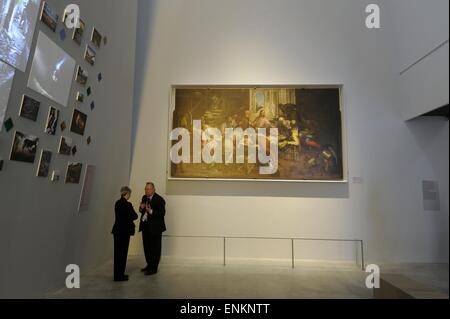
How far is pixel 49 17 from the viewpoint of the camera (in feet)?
12.4

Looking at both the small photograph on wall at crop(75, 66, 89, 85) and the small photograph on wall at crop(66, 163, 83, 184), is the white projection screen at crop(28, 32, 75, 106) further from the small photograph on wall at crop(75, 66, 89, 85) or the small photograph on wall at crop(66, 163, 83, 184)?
the small photograph on wall at crop(66, 163, 83, 184)

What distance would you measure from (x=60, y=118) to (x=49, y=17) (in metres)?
1.36

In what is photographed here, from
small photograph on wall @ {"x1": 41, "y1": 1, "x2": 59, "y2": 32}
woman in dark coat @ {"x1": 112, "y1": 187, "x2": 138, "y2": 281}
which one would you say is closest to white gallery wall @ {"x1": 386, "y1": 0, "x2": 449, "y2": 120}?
woman in dark coat @ {"x1": 112, "y1": 187, "x2": 138, "y2": 281}

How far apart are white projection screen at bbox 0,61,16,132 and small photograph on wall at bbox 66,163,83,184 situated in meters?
1.44

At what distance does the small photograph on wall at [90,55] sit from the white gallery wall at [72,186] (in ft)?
0.31

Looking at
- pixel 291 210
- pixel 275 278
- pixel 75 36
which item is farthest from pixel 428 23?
pixel 75 36

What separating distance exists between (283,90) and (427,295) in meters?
4.96

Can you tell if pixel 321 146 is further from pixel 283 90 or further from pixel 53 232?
pixel 53 232

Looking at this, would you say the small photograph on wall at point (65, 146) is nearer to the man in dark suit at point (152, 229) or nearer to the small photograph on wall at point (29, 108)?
the small photograph on wall at point (29, 108)

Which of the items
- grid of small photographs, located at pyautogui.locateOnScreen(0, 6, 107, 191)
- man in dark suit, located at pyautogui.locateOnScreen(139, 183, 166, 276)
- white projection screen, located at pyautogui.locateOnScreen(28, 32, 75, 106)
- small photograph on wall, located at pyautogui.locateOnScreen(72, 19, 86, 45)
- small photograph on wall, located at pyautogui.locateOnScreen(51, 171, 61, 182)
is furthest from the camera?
man in dark suit, located at pyautogui.locateOnScreen(139, 183, 166, 276)

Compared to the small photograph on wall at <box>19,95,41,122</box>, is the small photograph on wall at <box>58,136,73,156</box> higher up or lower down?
lower down

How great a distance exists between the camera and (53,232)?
4102 mm

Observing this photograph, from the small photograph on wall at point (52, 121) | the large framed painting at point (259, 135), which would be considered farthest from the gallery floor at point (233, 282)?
the small photograph on wall at point (52, 121)

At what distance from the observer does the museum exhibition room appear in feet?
17.3
